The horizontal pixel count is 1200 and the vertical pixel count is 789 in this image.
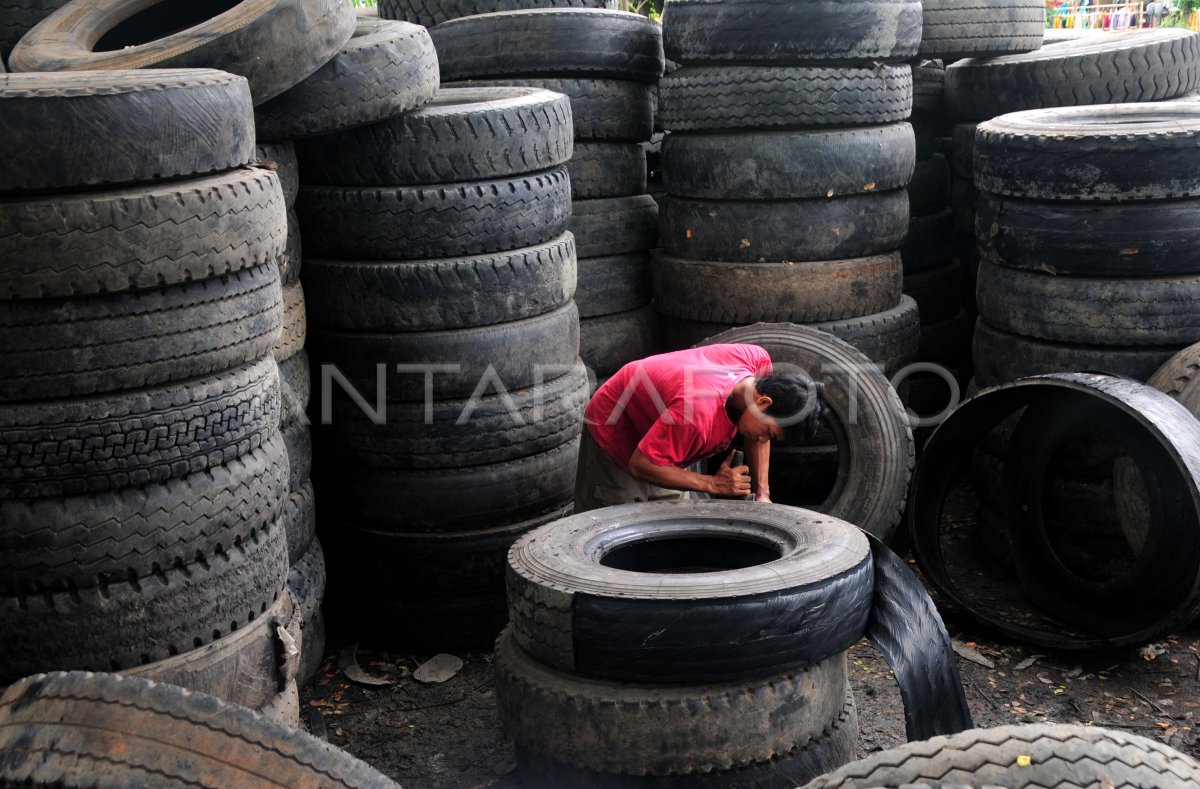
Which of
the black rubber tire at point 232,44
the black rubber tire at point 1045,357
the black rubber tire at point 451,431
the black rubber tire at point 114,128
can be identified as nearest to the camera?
the black rubber tire at point 114,128

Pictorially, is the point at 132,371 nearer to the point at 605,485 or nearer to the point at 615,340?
the point at 605,485

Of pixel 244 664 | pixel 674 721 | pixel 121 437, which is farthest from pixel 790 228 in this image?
pixel 121 437

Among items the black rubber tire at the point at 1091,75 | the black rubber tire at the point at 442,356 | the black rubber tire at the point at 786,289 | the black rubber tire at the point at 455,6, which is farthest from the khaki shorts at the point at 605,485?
the black rubber tire at the point at 1091,75

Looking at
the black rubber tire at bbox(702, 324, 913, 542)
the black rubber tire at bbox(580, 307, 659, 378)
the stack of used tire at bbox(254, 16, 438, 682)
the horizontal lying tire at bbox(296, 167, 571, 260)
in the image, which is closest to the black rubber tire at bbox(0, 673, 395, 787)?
the stack of used tire at bbox(254, 16, 438, 682)

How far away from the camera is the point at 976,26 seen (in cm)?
707

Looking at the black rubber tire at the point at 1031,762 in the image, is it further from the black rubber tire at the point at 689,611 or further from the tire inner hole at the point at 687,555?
the tire inner hole at the point at 687,555

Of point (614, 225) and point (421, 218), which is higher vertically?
point (421, 218)

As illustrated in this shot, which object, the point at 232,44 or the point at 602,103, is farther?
the point at 602,103

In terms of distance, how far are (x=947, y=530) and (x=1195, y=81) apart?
300 cm

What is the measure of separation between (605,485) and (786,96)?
7.53 ft

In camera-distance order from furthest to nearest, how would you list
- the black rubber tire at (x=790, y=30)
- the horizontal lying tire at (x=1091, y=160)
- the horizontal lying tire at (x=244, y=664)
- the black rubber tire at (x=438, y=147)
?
the black rubber tire at (x=790, y=30)
the horizontal lying tire at (x=1091, y=160)
the black rubber tire at (x=438, y=147)
the horizontal lying tire at (x=244, y=664)

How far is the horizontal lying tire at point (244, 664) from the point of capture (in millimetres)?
Answer: 3557

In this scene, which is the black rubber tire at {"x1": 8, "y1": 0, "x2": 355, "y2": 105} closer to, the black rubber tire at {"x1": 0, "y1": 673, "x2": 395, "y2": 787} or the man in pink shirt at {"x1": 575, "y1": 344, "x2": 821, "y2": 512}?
the man in pink shirt at {"x1": 575, "y1": 344, "x2": 821, "y2": 512}

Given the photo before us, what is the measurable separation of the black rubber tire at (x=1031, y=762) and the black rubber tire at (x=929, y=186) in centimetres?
516
